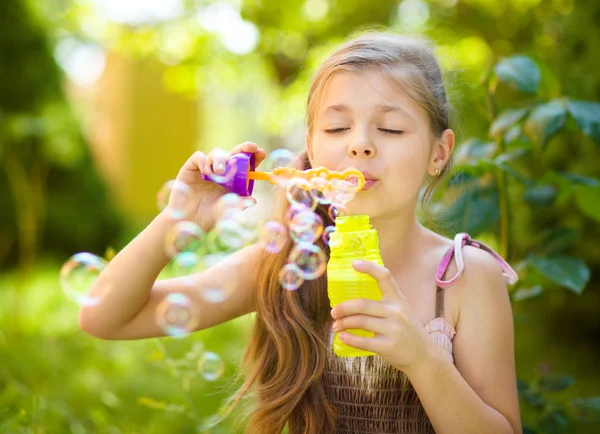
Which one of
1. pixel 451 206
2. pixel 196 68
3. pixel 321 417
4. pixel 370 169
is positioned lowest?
pixel 321 417

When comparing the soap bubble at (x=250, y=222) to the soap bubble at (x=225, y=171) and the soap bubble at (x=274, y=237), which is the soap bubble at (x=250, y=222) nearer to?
the soap bubble at (x=274, y=237)

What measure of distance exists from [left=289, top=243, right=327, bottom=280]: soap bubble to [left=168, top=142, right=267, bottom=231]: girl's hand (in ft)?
0.81

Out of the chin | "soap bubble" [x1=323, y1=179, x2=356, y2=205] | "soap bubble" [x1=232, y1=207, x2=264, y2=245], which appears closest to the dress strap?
the chin

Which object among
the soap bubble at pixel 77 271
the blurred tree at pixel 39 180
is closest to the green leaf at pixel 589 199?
the soap bubble at pixel 77 271

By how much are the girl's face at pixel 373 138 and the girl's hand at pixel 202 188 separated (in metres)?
0.19

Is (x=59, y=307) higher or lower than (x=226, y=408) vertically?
higher

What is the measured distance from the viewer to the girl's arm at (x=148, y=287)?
5.38ft

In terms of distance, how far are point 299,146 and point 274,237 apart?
8.89 ft

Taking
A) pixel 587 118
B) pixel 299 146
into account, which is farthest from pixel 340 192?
pixel 299 146

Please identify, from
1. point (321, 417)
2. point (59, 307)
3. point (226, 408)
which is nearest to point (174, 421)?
point (226, 408)

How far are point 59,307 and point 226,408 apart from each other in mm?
3676

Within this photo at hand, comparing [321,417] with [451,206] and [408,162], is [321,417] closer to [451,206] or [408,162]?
[408,162]

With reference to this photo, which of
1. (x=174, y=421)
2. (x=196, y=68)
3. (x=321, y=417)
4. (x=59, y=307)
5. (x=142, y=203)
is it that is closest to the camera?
(x=321, y=417)

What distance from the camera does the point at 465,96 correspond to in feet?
7.77
